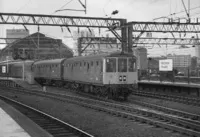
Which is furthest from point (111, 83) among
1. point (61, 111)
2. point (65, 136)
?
point (65, 136)

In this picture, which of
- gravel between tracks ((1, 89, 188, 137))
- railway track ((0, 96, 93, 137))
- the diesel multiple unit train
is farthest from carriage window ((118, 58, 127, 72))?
railway track ((0, 96, 93, 137))

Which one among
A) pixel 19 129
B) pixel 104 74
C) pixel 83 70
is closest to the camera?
pixel 19 129

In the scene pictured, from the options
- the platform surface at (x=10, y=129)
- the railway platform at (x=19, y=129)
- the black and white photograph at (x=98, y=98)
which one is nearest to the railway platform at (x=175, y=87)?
the black and white photograph at (x=98, y=98)

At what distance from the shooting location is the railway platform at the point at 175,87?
23891 mm

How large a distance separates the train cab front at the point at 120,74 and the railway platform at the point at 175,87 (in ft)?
17.6

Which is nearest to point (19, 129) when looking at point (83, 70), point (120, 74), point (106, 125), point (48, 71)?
point (106, 125)

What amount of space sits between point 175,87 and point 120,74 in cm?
778

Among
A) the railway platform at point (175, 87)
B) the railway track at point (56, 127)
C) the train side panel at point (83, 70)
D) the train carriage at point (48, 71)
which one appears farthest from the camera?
the train carriage at point (48, 71)

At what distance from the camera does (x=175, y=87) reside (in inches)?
1045

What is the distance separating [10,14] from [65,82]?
27.3 ft

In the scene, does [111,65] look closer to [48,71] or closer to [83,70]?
[83,70]

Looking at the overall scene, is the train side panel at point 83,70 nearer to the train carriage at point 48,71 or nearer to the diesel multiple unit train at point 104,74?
the diesel multiple unit train at point 104,74

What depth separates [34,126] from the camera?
421 inches

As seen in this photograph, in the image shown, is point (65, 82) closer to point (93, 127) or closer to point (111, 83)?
point (111, 83)
